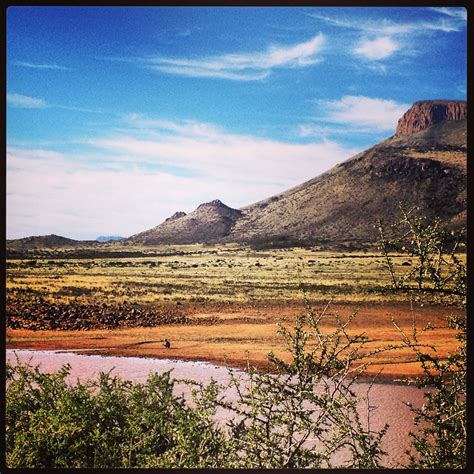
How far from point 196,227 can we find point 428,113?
105 inches

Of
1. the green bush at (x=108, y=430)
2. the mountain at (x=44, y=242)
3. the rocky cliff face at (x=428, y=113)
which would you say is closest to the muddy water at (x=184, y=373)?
the mountain at (x=44, y=242)

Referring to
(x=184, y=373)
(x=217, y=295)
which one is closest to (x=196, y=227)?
(x=217, y=295)

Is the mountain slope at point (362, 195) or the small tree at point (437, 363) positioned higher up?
the mountain slope at point (362, 195)

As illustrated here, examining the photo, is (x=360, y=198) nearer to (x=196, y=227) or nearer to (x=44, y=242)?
(x=196, y=227)

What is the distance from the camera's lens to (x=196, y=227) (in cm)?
521

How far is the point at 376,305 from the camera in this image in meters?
5.88

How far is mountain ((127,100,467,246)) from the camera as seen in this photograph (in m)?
5.13

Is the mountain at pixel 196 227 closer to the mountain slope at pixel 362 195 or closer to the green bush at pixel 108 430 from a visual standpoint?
the mountain slope at pixel 362 195

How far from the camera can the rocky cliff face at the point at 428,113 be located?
15.6 feet

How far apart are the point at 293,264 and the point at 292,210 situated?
2.33 ft

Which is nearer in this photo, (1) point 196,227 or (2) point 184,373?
(1) point 196,227

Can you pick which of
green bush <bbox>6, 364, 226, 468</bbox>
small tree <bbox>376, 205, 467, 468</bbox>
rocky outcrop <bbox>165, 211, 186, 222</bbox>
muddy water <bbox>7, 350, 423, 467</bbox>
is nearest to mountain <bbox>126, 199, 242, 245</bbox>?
rocky outcrop <bbox>165, 211, 186, 222</bbox>

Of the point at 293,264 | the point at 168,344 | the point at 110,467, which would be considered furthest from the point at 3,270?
the point at 293,264
